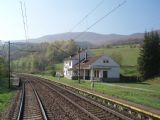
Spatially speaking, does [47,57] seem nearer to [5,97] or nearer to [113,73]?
[113,73]

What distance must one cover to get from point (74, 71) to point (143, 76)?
2215 cm

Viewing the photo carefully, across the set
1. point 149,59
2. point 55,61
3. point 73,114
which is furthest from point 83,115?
point 55,61

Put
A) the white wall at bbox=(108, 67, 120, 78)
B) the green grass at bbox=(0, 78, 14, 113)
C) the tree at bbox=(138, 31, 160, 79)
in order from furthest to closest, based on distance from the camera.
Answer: the white wall at bbox=(108, 67, 120, 78), the tree at bbox=(138, 31, 160, 79), the green grass at bbox=(0, 78, 14, 113)

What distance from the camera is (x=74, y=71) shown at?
82.4 m

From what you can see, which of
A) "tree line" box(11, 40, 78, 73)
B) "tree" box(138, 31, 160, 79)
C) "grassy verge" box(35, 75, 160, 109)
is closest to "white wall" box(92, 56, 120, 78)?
"tree" box(138, 31, 160, 79)

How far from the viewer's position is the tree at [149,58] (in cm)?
6475

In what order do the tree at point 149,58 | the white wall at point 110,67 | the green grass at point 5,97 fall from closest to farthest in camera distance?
1. the green grass at point 5,97
2. the tree at point 149,58
3. the white wall at point 110,67

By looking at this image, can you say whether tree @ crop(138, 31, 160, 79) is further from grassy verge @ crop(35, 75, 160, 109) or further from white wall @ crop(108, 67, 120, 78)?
white wall @ crop(108, 67, 120, 78)

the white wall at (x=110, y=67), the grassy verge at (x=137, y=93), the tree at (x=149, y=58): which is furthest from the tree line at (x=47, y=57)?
the grassy verge at (x=137, y=93)

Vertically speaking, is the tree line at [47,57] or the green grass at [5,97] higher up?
the tree line at [47,57]

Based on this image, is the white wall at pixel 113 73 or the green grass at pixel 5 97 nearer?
the green grass at pixel 5 97

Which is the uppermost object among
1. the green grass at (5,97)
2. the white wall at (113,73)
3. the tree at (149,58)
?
the tree at (149,58)

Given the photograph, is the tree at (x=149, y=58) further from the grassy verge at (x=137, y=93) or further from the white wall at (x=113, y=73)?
the white wall at (x=113, y=73)

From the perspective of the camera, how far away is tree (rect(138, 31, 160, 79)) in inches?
2549
